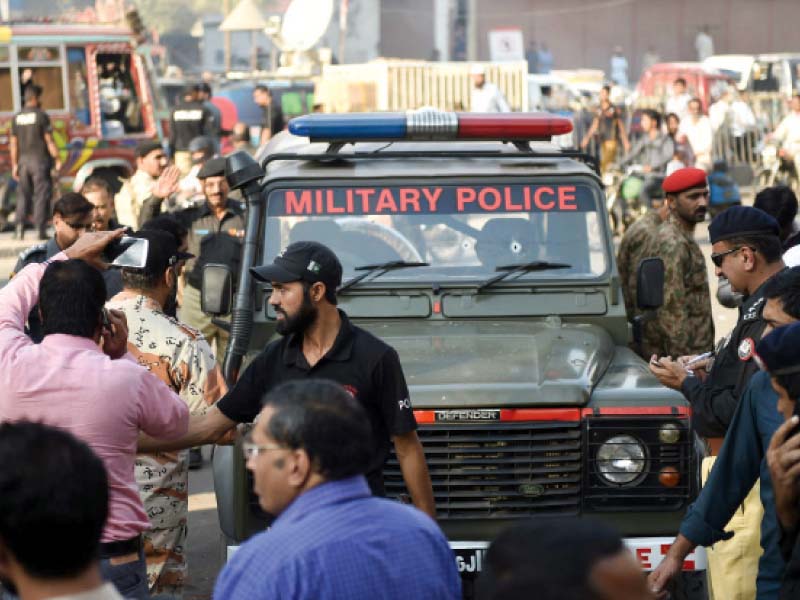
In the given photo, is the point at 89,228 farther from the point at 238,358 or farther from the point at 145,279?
the point at 145,279

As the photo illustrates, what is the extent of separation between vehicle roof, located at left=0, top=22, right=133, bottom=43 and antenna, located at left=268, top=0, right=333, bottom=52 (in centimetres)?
699

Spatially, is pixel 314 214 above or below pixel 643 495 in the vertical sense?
above

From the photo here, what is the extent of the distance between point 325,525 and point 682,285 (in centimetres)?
530

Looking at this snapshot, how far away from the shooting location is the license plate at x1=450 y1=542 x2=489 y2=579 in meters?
5.50

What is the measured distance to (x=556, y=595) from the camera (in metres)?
2.10

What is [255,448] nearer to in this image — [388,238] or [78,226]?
[388,238]

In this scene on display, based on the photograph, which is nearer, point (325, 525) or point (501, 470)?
point (325, 525)

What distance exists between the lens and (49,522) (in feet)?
8.37

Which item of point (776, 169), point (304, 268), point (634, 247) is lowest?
point (776, 169)

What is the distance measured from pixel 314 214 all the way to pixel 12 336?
7.42 feet

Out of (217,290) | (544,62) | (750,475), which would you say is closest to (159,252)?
(217,290)

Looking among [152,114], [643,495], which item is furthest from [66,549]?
[152,114]

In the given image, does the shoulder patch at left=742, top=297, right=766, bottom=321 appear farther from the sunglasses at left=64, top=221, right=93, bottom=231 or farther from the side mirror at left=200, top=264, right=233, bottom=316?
the sunglasses at left=64, top=221, right=93, bottom=231

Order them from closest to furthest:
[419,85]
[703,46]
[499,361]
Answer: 1. [499,361]
2. [419,85]
3. [703,46]
